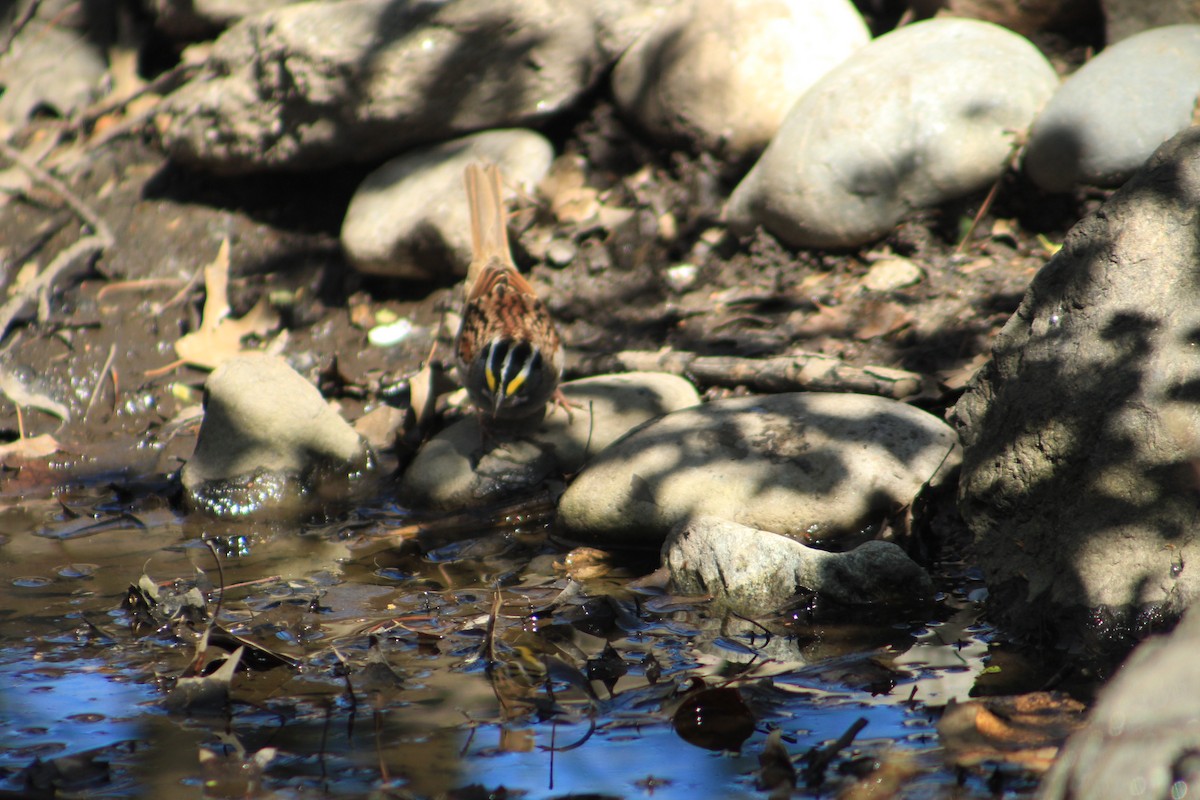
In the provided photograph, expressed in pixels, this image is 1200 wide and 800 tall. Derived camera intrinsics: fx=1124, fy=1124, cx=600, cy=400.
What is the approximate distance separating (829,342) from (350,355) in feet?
11.4

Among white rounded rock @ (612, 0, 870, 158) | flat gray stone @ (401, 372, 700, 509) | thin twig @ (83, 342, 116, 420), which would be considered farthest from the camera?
white rounded rock @ (612, 0, 870, 158)

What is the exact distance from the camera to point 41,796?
308cm

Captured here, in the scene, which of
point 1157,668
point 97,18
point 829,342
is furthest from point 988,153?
point 97,18

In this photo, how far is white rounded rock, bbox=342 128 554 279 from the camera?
818 centimetres

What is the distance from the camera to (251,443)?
625cm

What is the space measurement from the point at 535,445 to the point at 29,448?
3.34 m

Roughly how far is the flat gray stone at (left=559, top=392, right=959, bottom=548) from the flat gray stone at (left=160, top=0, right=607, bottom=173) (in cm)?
399

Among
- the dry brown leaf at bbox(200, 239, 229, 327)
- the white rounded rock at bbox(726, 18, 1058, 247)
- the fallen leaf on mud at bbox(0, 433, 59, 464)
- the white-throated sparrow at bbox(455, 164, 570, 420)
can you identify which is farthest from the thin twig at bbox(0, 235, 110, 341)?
the white rounded rock at bbox(726, 18, 1058, 247)

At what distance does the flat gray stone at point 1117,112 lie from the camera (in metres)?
6.49

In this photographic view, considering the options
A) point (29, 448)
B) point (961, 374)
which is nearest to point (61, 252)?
point (29, 448)

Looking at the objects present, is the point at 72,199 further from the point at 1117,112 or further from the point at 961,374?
the point at 1117,112

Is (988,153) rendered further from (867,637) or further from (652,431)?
(867,637)

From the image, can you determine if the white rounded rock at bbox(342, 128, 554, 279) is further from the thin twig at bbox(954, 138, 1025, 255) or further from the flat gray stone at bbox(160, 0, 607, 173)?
the thin twig at bbox(954, 138, 1025, 255)

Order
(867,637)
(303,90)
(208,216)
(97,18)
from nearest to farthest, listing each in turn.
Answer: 1. (867,637)
2. (303,90)
3. (208,216)
4. (97,18)
